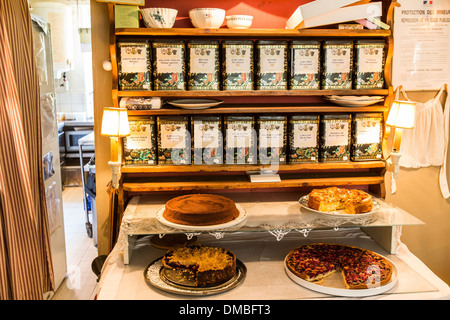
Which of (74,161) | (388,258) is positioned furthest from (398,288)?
(74,161)

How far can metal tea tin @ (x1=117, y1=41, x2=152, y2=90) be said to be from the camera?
97.1 inches

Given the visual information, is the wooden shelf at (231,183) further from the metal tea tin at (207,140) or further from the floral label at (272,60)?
the floral label at (272,60)

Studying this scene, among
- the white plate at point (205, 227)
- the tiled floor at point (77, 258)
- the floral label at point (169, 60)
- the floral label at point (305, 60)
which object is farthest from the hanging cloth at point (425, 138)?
the tiled floor at point (77, 258)

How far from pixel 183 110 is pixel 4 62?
0.93m

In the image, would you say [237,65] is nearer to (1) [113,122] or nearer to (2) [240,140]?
(2) [240,140]

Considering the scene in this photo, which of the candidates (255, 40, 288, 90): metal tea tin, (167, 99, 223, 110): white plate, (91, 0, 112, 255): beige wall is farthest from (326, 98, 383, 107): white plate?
(91, 0, 112, 255): beige wall

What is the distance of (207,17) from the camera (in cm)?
240

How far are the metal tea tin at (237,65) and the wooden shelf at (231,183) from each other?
56cm

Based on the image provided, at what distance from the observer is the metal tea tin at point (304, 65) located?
2.53 meters

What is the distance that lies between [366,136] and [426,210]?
0.78m

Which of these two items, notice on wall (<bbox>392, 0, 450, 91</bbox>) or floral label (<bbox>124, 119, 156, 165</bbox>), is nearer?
floral label (<bbox>124, 119, 156, 165</bbox>)

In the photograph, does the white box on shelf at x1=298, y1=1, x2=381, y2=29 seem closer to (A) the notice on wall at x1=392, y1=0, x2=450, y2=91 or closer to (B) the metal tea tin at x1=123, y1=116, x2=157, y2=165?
(A) the notice on wall at x1=392, y1=0, x2=450, y2=91

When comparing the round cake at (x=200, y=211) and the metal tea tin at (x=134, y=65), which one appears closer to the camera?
the round cake at (x=200, y=211)

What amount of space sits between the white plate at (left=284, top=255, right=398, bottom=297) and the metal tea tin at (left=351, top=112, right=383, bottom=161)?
0.80m
